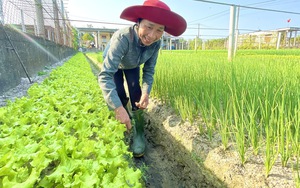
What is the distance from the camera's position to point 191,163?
58.0 inches

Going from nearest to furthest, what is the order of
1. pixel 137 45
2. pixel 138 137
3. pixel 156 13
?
pixel 156 13 < pixel 137 45 < pixel 138 137

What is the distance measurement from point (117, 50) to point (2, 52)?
1961 millimetres

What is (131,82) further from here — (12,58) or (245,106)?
(12,58)

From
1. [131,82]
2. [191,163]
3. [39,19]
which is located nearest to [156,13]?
[131,82]

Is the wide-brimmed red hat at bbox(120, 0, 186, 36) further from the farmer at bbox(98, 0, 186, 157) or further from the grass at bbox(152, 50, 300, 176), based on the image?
the grass at bbox(152, 50, 300, 176)

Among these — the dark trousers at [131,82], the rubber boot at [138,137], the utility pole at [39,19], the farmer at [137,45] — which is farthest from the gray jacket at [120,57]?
the utility pole at [39,19]

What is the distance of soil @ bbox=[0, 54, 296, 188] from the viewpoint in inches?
41.8

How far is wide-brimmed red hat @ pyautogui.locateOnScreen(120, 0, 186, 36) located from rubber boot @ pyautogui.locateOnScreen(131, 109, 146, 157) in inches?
31.6

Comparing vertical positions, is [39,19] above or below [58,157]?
above

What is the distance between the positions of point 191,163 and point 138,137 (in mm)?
570

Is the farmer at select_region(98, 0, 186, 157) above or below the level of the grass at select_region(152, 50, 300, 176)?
above

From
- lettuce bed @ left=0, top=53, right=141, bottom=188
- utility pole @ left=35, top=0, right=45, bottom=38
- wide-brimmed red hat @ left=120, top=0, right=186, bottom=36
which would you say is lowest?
lettuce bed @ left=0, top=53, right=141, bottom=188

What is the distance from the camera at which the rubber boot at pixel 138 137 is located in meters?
1.76

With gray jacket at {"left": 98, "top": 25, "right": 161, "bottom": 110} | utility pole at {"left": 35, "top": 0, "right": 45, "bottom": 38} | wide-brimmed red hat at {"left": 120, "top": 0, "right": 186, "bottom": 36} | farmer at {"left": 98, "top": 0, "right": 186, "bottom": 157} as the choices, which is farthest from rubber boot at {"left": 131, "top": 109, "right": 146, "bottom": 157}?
utility pole at {"left": 35, "top": 0, "right": 45, "bottom": 38}
